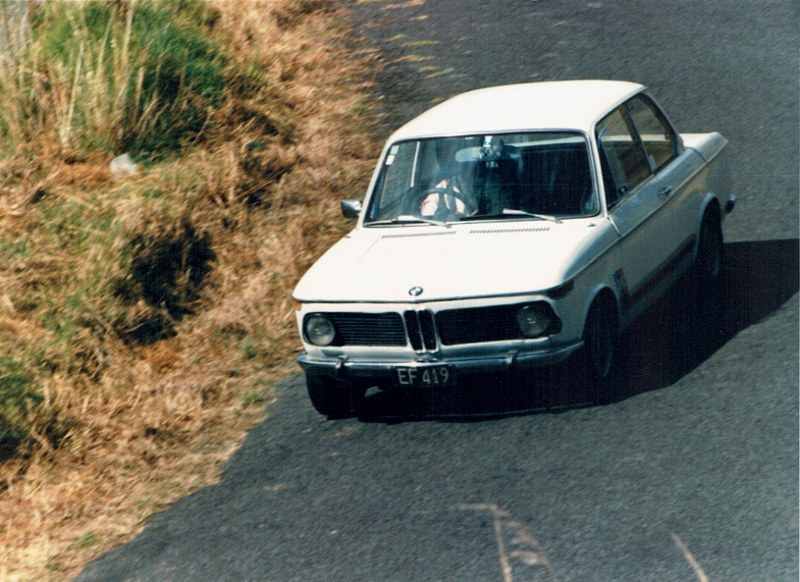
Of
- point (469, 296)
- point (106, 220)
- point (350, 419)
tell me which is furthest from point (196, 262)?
point (469, 296)

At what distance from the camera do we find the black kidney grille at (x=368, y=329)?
23.3 feet

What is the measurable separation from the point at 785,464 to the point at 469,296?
76.4 inches

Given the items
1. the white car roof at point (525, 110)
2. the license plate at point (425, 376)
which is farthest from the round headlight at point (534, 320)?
the white car roof at point (525, 110)

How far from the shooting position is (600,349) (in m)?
7.43

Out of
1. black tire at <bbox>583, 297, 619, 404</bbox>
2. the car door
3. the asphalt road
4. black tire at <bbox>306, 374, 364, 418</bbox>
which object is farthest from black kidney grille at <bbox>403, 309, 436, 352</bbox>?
the car door

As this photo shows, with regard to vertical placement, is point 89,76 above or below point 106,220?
above

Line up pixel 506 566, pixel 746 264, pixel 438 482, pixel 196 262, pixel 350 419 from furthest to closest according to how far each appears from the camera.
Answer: pixel 196 262 → pixel 746 264 → pixel 350 419 → pixel 438 482 → pixel 506 566

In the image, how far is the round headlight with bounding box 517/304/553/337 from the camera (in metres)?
6.93

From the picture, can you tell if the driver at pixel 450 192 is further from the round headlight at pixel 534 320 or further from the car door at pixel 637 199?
the round headlight at pixel 534 320

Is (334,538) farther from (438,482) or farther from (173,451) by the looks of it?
(173,451)

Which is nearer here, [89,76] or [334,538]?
[334,538]

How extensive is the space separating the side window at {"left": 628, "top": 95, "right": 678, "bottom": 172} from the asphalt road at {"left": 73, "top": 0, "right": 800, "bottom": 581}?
3.53ft

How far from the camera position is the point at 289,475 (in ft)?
23.8

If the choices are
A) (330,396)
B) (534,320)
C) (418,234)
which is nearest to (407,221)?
(418,234)
